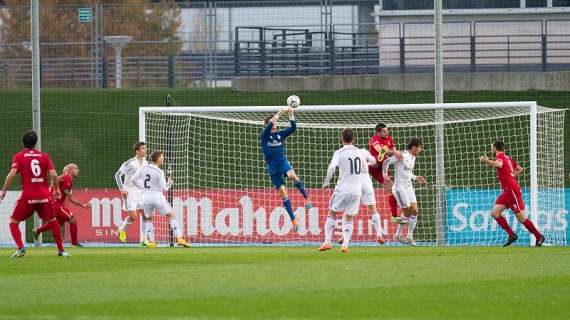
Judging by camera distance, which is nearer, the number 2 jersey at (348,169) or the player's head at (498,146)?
the number 2 jersey at (348,169)

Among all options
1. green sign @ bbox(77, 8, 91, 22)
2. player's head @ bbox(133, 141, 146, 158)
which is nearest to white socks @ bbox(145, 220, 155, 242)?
player's head @ bbox(133, 141, 146, 158)

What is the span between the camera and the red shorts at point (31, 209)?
1697 centimetres

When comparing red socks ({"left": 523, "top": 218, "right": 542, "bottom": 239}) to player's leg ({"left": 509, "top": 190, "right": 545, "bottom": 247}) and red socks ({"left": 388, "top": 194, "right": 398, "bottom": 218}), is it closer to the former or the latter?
player's leg ({"left": 509, "top": 190, "right": 545, "bottom": 247})

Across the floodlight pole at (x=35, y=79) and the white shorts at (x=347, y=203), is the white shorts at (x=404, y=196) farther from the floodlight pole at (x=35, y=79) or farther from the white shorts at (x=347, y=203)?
the floodlight pole at (x=35, y=79)

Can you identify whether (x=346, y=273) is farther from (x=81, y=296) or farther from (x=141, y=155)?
(x=141, y=155)

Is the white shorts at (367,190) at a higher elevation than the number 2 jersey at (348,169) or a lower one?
lower

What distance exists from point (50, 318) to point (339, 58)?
28062mm

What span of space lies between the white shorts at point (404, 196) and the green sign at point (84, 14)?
18839mm

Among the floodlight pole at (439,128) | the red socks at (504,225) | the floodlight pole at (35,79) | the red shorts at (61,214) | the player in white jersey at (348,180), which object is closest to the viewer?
the player in white jersey at (348,180)

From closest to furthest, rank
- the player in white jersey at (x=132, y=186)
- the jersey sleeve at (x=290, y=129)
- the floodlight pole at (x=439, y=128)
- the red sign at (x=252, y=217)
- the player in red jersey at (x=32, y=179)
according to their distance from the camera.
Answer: the player in red jersey at (x=32, y=179)
the jersey sleeve at (x=290, y=129)
the player in white jersey at (x=132, y=186)
the floodlight pole at (x=439, y=128)
the red sign at (x=252, y=217)

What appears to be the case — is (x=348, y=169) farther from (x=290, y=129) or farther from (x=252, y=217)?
Answer: (x=252, y=217)

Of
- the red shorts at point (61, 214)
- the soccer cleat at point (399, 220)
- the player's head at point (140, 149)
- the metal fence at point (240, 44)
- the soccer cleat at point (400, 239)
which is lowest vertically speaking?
the soccer cleat at point (400, 239)

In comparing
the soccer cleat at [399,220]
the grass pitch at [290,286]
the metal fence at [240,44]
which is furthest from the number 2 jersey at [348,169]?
the metal fence at [240,44]

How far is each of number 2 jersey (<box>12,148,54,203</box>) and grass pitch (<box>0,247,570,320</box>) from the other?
95 cm
